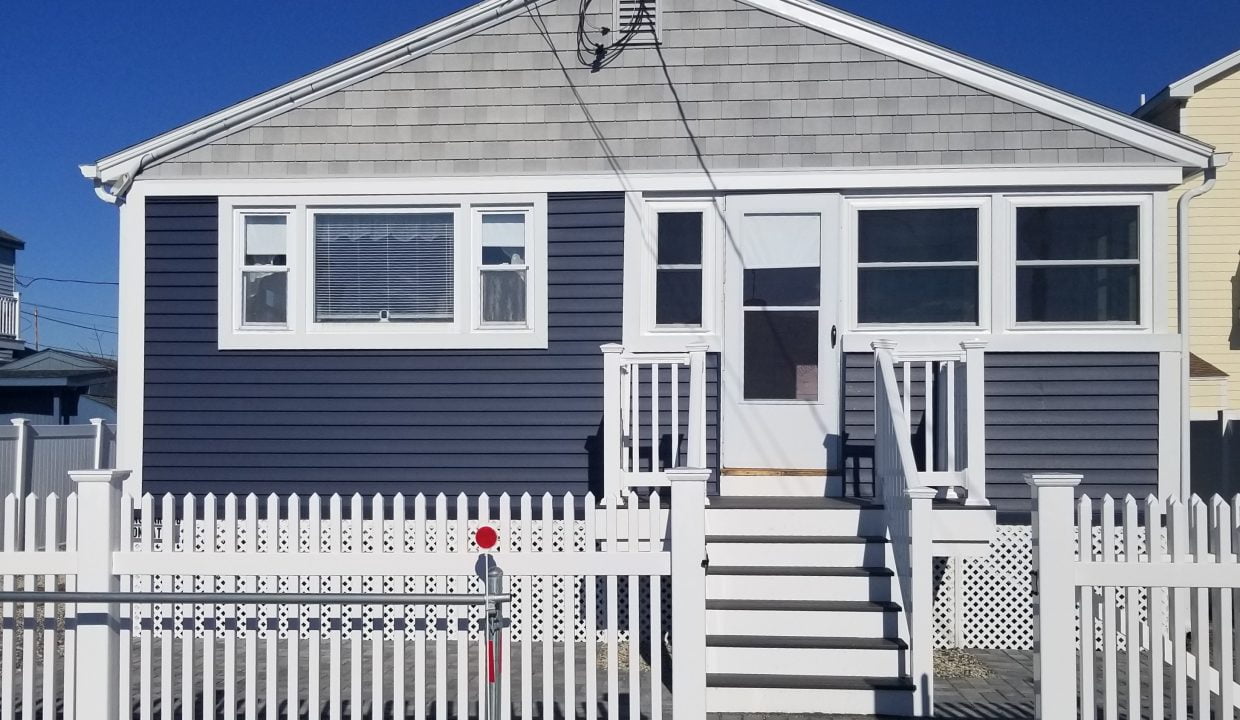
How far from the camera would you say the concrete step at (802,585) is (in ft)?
21.0

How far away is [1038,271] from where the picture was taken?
8.32 meters

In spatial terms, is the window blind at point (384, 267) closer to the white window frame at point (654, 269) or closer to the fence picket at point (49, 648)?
the white window frame at point (654, 269)

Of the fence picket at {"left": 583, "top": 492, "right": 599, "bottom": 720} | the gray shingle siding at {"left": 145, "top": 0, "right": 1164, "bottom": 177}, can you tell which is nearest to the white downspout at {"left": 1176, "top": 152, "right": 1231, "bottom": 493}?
the gray shingle siding at {"left": 145, "top": 0, "right": 1164, "bottom": 177}

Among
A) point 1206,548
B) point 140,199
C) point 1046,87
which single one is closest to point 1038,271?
point 1046,87

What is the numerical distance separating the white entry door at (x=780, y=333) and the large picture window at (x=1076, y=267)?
1529 mm

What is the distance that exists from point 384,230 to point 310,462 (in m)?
1.98

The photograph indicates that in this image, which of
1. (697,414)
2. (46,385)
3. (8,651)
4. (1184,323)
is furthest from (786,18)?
(46,385)

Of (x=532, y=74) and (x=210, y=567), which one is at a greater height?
(x=532, y=74)

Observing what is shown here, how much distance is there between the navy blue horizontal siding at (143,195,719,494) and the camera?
8406 mm

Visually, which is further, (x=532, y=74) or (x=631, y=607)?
(x=532, y=74)

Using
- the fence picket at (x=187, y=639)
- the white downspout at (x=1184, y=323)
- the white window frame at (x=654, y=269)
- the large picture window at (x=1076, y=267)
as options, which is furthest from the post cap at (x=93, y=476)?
the white downspout at (x=1184, y=323)

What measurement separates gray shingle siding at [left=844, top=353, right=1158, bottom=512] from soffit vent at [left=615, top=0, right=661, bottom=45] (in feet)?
10.0

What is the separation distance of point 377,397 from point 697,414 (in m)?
2.98

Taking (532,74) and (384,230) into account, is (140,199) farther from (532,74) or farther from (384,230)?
(532,74)
